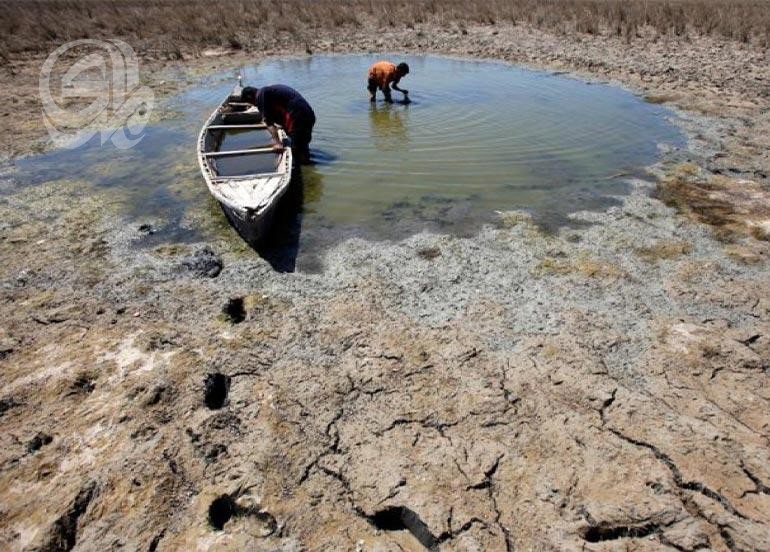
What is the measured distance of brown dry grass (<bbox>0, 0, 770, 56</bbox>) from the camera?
1689 cm

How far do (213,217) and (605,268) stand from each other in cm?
454

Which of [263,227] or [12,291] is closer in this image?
[12,291]

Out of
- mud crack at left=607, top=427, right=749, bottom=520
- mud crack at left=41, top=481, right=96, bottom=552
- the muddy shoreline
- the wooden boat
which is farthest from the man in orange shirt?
A: mud crack at left=41, top=481, right=96, bottom=552

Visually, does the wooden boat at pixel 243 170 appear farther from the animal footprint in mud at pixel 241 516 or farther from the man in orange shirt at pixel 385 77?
the animal footprint in mud at pixel 241 516

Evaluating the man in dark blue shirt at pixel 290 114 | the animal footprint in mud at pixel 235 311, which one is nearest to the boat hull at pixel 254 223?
the animal footprint in mud at pixel 235 311

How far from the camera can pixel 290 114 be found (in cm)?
768

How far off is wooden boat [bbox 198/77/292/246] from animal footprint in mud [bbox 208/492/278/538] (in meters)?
2.96

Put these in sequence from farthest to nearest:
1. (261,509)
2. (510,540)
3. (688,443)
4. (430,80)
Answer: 1. (430,80)
2. (688,443)
3. (261,509)
4. (510,540)

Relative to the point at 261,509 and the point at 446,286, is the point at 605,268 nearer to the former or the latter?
the point at 446,286

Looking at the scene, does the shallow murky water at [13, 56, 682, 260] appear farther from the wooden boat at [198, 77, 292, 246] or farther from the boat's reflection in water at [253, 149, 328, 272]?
the wooden boat at [198, 77, 292, 246]

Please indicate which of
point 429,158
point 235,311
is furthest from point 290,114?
point 235,311

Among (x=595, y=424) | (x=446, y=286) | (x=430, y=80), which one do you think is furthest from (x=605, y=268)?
(x=430, y=80)

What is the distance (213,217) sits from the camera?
620 cm

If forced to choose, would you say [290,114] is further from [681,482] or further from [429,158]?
[681,482]
